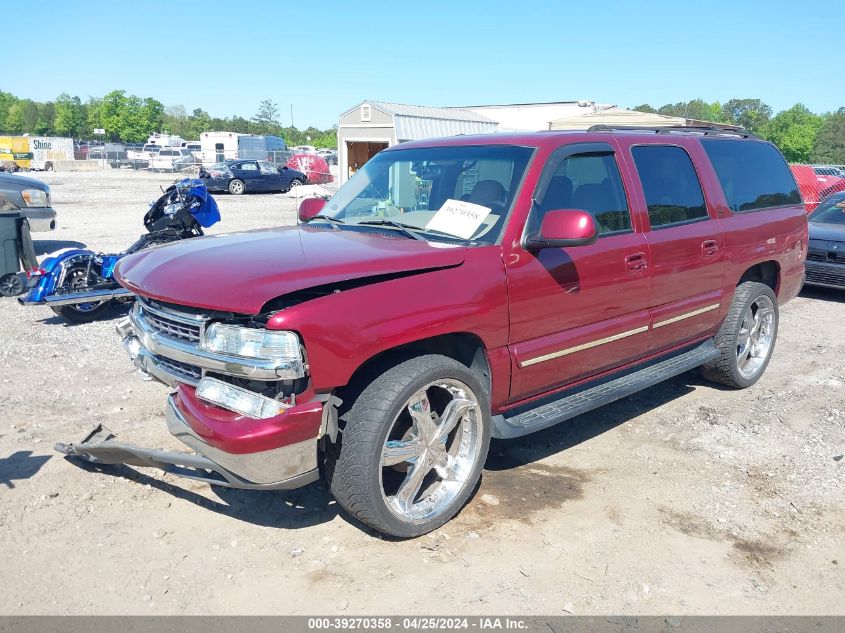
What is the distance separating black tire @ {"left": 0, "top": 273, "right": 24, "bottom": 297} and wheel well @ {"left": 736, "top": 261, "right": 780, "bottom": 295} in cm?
770

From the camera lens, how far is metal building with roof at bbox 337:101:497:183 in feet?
66.2

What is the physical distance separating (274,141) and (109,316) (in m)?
44.7

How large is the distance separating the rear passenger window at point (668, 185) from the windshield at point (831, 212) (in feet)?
21.8

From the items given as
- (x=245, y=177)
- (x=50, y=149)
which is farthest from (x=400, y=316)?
(x=50, y=149)

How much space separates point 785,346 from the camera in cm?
730

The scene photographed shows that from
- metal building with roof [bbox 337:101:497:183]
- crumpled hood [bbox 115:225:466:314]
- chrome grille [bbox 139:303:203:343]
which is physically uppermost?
metal building with roof [bbox 337:101:497:183]

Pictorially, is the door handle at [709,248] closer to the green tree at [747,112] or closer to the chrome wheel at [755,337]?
the chrome wheel at [755,337]

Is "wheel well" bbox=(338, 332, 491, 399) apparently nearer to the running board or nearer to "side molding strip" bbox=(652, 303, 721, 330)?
the running board

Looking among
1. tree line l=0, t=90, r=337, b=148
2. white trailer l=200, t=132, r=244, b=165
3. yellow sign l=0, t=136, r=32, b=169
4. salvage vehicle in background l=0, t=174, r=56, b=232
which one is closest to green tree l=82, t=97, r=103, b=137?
tree line l=0, t=90, r=337, b=148

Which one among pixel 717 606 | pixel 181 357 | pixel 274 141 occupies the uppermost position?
pixel 274 141

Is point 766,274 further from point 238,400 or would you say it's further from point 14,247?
point 14,247

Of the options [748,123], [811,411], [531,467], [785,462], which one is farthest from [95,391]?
[748,123]

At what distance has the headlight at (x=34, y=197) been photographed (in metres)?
12.1
